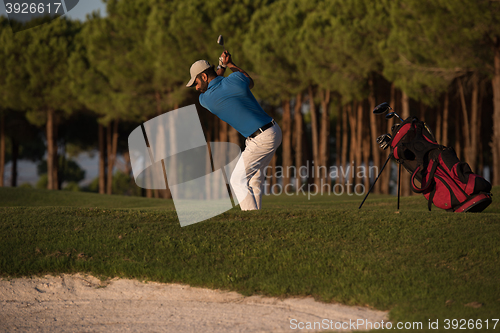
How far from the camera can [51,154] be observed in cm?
2978

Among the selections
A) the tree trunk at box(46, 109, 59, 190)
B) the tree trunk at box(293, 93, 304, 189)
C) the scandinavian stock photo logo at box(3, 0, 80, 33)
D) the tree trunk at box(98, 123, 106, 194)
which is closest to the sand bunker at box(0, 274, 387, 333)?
the scandinavian stock photo logo at box(3, 0, 80, 33)

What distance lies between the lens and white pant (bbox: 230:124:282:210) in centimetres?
646

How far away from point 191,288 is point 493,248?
11.2 ft

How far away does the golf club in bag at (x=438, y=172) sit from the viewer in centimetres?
→ 659

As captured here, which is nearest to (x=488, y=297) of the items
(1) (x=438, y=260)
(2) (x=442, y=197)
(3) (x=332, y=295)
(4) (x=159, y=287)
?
(1) (x=438, y=260)

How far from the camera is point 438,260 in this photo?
215 inches

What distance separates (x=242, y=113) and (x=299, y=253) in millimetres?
1954

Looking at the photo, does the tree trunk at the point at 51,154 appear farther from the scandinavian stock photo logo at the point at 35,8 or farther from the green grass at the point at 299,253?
the green grass at the point at 299,253

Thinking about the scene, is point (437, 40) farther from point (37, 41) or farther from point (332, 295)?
point (37, 41)

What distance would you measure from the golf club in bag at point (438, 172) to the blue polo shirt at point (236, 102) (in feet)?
6.30

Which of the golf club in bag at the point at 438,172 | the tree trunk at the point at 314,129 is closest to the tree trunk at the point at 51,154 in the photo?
the tree trunk at the point at 314,129

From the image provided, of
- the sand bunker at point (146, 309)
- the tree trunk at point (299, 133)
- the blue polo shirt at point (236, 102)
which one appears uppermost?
the tree trunk at point (299, 133)

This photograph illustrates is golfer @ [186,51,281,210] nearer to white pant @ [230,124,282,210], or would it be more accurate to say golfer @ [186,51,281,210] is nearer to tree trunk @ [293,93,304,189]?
white pant @ [230,124,282,210]

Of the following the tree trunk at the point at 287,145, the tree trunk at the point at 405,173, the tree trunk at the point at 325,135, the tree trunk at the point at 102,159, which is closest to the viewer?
the tree trunk at the point at 405,173
